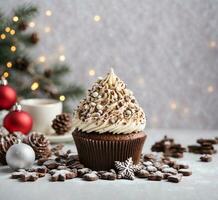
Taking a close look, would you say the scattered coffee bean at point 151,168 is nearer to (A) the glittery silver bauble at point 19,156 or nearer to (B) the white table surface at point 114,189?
(B) the white table surface at point 114,189

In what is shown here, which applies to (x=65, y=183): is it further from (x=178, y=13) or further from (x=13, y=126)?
(x=178, y=13)

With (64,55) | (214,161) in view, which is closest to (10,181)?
(214,161)

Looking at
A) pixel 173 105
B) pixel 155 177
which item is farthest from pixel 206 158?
pixel 173 105

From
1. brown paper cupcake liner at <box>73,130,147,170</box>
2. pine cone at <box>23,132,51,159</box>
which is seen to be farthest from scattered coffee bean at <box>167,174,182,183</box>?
pine cone at <box>23,132,51,159</box>

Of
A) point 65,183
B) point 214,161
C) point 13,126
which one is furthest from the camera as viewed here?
point 13,126

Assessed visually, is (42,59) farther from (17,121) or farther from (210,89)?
(210,89)

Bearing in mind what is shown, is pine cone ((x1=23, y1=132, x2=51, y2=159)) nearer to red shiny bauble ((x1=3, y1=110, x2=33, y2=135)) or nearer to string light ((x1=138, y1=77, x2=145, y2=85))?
red shiny bauble ((x1=3, y1=110, x2=33, y2=135))
